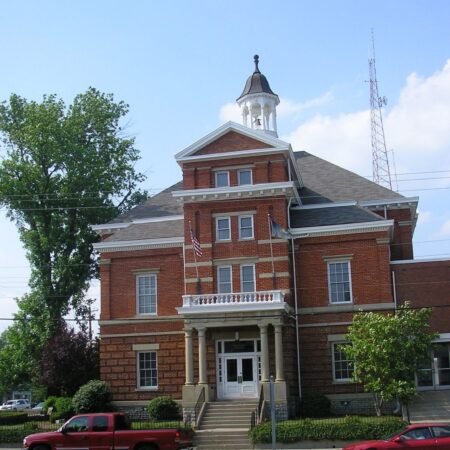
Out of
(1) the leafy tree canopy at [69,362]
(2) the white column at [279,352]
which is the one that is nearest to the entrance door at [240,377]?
(2) the white column at [279,352]

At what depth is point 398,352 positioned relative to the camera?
3434 centimetres

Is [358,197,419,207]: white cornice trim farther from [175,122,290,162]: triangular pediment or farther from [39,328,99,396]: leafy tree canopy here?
[39,328,99,396]: leafy tree canopy

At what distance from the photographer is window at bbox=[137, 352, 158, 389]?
136 feet

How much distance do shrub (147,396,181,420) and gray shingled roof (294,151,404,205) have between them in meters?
14.2

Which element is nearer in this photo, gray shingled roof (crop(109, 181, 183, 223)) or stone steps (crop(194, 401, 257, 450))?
stone steps (crop(194, 401, 257, 450))

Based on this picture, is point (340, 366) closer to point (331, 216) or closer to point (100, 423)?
point (331, 216)

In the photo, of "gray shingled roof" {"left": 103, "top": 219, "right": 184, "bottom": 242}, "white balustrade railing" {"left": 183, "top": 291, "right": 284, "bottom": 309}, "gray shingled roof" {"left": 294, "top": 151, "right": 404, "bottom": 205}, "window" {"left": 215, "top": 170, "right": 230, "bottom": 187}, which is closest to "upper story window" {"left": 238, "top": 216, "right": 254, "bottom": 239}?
"window" {"left": 215, "top": 170, "right": 230, "bottom": 187}

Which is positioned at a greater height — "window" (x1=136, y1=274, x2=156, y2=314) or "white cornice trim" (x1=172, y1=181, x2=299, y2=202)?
"white cornice trim" (x1=172, y1=181, x2=299, y2=202)

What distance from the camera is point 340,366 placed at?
39.7 metres

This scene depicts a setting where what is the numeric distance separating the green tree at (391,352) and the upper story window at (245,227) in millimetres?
8259

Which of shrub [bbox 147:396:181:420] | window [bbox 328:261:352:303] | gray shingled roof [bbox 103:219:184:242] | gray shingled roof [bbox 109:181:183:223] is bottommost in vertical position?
shrub [bbox 147:396:181:420]

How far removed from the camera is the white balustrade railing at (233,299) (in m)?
37.6

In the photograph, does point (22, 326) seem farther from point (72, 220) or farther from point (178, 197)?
point (178, 197)

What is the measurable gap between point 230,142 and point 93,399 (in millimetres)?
15576
